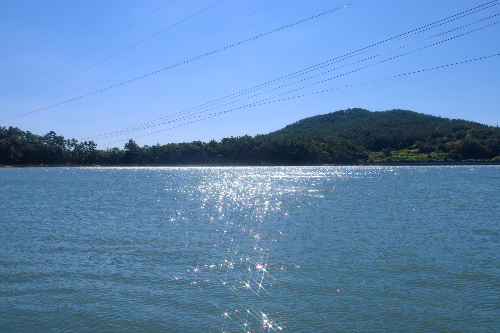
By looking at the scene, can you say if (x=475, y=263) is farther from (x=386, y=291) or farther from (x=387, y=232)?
(x=387, y=232)

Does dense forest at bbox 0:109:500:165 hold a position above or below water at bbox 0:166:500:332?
above

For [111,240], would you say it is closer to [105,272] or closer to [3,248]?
[3,248]

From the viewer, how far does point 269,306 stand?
10352 mm

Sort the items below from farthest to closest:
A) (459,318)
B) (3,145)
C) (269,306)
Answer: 1. (3,145)
2. (269,306)
3. (459,318)

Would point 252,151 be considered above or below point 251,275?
above

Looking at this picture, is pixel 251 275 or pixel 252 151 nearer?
pixel 251 275

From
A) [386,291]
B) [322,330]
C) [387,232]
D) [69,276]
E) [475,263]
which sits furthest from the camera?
[387,232]

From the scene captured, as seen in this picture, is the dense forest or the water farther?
the dense forest

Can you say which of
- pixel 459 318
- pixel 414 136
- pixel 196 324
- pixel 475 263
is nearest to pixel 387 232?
pixel 475 263

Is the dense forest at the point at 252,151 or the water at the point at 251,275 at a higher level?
the dense forest at the point at 252,151

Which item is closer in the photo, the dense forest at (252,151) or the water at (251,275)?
the water at (251,275)

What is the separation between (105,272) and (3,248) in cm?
711

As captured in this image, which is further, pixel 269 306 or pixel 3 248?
pixel 3 248

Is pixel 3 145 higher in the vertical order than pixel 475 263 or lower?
higher
